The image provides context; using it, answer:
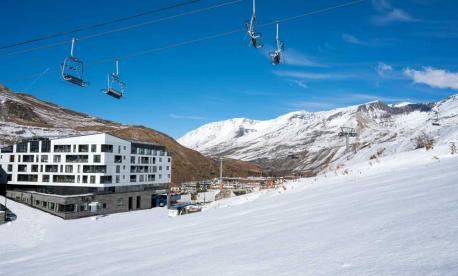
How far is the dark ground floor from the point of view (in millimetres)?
69188

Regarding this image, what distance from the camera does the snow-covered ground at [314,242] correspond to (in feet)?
15.6

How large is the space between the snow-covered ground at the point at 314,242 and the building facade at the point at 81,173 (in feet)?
217

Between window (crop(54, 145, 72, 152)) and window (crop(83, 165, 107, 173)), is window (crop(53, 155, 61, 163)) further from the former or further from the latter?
window (crop(83, 165, 107, 173))

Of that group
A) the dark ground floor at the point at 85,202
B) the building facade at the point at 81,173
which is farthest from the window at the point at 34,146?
the dark ground floor at the point at 85,202

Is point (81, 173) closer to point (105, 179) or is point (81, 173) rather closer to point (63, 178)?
point (63, 178)

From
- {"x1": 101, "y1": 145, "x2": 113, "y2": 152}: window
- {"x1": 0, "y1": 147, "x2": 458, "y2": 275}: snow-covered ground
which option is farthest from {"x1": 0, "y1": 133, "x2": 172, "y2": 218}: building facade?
{"x1": 0, "y1": 147, "x2": 458, "y2": 275}: snow-covered ground

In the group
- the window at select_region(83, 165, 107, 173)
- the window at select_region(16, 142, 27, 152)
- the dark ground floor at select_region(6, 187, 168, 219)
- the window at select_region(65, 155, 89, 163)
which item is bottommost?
the dark ground floor at select_region(6, 187, 168, 219)

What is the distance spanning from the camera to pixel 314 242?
20.0 feet

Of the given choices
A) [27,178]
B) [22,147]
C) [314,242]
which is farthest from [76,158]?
[314,242]

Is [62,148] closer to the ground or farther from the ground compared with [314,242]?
farther from the ground

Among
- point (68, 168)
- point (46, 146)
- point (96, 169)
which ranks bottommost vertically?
point (96, 169)

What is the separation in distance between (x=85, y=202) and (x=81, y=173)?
30.8 ft

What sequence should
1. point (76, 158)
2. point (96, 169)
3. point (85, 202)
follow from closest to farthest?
point (85, 202) → point (96, 169) → point (76, 158)

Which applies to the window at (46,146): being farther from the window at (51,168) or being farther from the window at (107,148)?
the window at (107,148)
